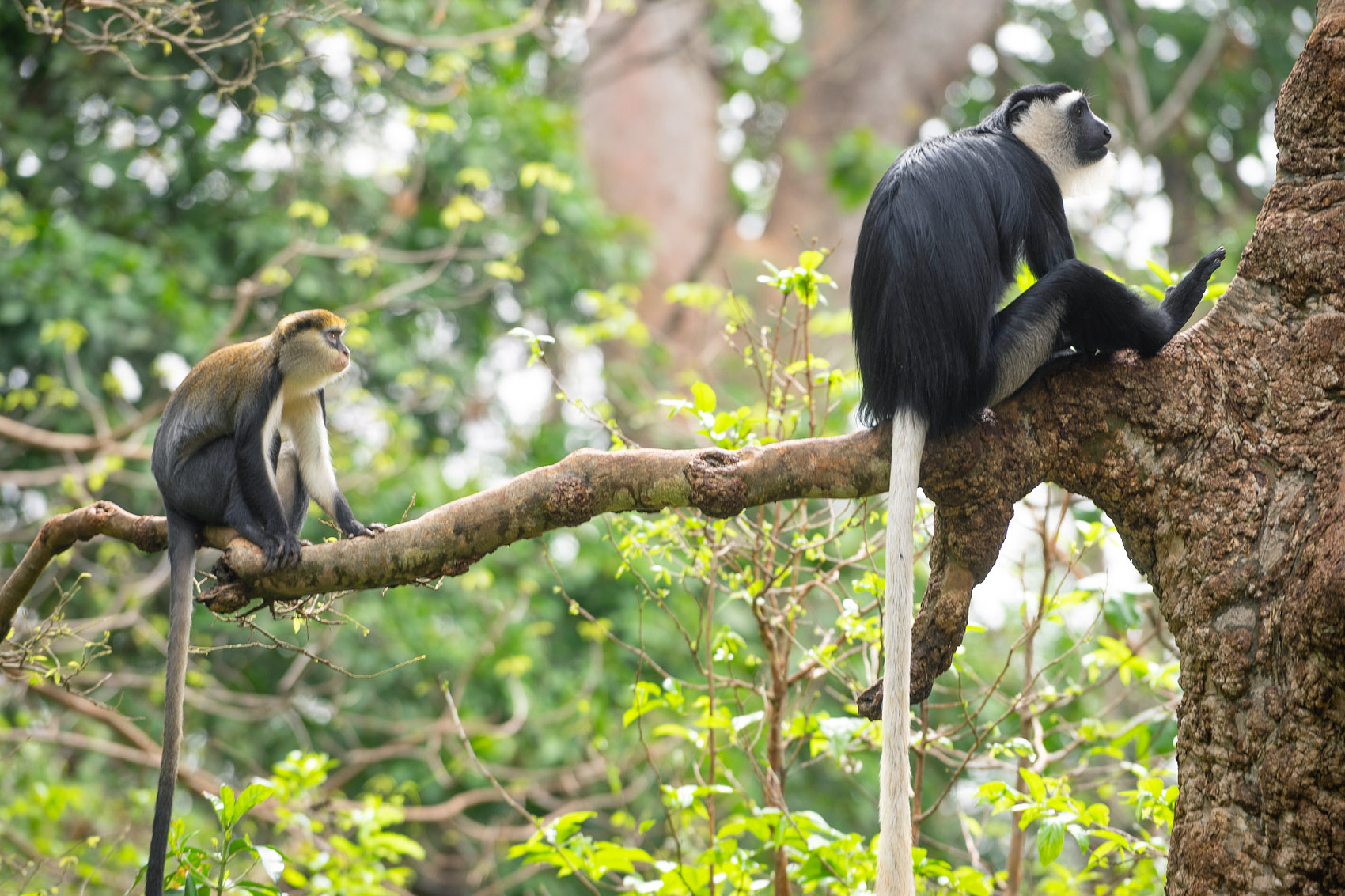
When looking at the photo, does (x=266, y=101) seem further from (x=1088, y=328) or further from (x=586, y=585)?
(x=1088, y=328)

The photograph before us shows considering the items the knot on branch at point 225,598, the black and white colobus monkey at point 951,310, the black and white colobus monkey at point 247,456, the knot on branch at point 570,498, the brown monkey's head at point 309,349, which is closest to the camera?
the black and white colobus monkey at point 951,310

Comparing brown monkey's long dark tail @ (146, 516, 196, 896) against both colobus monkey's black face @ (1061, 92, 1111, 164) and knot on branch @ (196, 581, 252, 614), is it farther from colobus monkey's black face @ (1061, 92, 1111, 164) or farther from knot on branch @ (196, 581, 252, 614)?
colobus monkey's black face @ (1061, 92, 1111, 164)

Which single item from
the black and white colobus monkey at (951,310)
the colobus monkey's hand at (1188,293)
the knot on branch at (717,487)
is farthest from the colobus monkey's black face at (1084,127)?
the knot on branch at (717,487)

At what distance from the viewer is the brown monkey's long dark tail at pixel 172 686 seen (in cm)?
251

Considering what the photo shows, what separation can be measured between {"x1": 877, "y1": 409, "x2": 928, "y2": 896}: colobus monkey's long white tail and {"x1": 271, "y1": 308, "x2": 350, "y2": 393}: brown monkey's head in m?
1.85

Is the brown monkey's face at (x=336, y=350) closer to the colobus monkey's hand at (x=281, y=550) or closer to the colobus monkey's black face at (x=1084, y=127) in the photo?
the colobus monkey's hand at (x=281, y=550)

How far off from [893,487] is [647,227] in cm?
617

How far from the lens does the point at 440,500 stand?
6281mm

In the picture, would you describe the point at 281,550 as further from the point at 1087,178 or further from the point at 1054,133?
the point at 1087,178

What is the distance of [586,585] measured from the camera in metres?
7.05

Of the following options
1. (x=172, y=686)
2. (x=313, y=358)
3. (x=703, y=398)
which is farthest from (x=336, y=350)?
(x=703, y=398)

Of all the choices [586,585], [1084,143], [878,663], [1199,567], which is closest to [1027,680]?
[878,663]

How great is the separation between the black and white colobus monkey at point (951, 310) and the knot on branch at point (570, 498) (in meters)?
0.69

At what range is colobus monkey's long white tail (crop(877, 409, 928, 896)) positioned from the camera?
2.06 meters
